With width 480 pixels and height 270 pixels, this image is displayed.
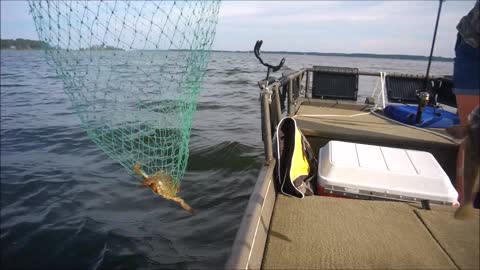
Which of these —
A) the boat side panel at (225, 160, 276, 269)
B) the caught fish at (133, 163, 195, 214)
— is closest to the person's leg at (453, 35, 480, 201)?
the boat side panel at (225, 160, 276, 269)

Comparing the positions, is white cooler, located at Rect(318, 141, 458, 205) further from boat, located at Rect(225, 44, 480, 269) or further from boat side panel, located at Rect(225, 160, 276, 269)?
boat side panel, located at Rect(225, 160, 276, 269)

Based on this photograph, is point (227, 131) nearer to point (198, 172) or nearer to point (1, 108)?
point (198, 172)

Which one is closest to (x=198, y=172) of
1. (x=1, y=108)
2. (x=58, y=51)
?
(x=58, y=51)

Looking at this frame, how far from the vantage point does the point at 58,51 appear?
11.9 ft

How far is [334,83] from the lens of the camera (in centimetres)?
748

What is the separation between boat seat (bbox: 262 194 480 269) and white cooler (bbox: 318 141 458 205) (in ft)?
0.33

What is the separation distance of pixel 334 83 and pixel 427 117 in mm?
2628

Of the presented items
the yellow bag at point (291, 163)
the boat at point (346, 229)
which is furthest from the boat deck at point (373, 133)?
the yellow bag at point (291, 163)

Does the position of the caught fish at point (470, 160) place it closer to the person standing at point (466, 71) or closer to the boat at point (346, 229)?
the boat at point (346, 229)

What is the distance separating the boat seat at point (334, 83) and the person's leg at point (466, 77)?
12.6ft

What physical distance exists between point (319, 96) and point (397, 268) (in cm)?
561

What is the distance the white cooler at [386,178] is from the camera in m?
2.85

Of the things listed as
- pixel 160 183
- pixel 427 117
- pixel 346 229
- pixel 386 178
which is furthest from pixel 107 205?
pixel 427 117

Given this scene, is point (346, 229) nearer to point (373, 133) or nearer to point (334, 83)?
point (373, 133)
